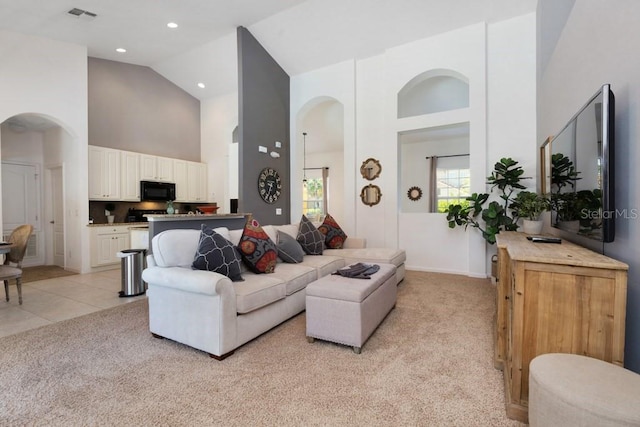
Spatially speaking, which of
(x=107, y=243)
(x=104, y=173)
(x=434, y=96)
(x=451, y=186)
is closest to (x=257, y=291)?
(x=107, y=243)

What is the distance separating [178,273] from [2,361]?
135 cm

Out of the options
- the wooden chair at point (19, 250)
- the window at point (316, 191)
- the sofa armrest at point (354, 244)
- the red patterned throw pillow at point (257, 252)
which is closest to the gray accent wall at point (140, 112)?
the wooden chair at point (19, 250)

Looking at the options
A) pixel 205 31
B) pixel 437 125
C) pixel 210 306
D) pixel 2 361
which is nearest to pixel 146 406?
pixel 210 306

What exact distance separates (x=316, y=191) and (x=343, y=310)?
8.00 m

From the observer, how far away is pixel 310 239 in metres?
3.99

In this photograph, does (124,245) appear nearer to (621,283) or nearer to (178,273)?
(178,273)

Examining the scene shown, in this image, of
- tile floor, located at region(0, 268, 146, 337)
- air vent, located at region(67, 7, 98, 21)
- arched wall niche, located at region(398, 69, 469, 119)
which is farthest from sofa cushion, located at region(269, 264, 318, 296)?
air vent, located at region(67, 7, 98, 21)

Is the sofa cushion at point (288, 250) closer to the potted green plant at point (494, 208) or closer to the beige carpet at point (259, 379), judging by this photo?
the beige carpet at point (259, 379)

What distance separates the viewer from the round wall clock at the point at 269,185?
18.1ft

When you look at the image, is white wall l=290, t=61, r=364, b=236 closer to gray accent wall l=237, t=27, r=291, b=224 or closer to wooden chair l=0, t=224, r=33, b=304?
gray accent wall l=237, t=27, r=291, b=224

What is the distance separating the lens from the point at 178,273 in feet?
7.62

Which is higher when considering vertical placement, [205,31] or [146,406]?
[205,31]

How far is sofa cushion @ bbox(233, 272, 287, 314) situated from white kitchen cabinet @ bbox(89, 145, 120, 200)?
14.7ft

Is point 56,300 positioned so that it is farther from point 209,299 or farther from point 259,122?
point 259,122
